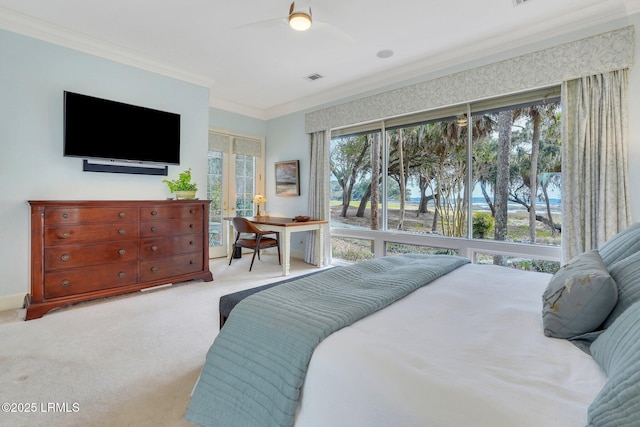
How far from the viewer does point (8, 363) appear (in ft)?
6.50

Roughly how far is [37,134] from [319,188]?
348 cm

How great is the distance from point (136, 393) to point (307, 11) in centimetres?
288

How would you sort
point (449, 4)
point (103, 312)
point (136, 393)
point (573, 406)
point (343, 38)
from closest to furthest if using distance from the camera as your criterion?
point (573, 406) < point (136, 393) < point (449, 4) < point (103, 312) < point (343, 38)

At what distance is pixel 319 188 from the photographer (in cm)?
503

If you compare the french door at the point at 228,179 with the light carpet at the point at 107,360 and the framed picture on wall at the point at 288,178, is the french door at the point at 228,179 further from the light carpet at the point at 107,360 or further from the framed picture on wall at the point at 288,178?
the light carpet at the point at 107,360

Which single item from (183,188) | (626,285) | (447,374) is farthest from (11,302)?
(626,285)

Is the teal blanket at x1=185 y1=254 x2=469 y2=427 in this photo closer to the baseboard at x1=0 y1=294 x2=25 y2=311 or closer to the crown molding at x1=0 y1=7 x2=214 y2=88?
the baseboard at x1=0 y1=294 x2=25 y2=311

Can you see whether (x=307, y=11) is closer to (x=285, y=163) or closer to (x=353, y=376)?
(x=353, y=376)

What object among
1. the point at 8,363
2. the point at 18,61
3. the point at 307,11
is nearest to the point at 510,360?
the point at 307,11

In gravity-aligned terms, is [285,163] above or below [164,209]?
above

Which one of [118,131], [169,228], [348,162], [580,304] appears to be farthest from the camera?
[348,162]

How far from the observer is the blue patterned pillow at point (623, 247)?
1282 mm

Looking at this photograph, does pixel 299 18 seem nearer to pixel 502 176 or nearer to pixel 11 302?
pixel 502 176

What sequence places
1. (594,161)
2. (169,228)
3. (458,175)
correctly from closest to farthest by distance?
(594,161) < (169,228) < (458,175)
